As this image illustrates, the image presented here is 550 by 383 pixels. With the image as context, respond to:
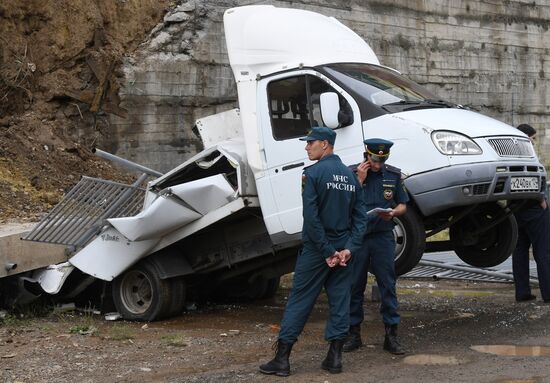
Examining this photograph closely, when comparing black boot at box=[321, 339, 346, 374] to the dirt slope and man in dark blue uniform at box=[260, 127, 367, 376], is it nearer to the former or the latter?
man in dark blue uniform at box=[260, 127, 367, 376]

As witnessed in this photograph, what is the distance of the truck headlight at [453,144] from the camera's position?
759 centimetres

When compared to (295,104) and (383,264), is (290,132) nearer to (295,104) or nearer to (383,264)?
(295,104)

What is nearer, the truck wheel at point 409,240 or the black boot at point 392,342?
the black boot at point 392,342

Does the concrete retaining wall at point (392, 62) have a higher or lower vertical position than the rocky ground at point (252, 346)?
higher

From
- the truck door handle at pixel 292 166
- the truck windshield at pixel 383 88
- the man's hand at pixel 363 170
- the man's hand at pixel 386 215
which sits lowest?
the man's hand at pixel 386 215

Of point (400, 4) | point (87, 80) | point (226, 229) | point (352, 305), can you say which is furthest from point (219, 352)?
point (400, 4)

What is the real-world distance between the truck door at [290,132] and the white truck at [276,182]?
0.01m

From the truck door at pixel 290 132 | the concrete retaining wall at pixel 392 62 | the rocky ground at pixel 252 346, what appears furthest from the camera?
the concrete retaining wall at pixel 392 62

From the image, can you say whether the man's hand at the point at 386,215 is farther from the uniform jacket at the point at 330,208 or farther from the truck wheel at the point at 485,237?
the truck wheel at the point at 485,237

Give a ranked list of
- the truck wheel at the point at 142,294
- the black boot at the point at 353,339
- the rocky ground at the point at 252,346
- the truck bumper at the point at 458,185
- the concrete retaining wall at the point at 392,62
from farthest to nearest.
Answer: the concrete retaining wall at the point at 392,62, the truck wheel at the point at 142,294, the truck bumper at the point at 458,185, the black boot at the point at 353,339, the rocky ground at the point at 252,346

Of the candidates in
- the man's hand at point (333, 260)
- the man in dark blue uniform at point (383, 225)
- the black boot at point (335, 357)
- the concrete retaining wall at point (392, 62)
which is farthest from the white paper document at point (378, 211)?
the concrete retaining wall at point (392, 62)

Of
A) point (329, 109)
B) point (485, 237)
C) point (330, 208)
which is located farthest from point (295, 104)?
point (485, 237)

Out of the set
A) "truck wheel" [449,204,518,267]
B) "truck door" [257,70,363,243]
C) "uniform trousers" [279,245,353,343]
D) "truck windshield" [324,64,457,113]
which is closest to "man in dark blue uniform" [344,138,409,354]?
"uniform trousers" [279,245,353,343]

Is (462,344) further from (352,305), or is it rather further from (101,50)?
(101,50)
